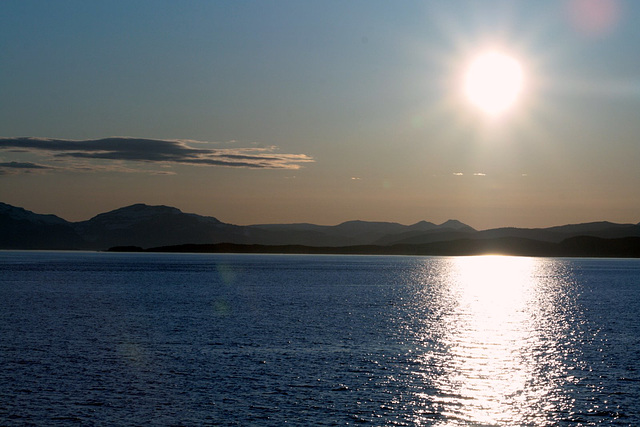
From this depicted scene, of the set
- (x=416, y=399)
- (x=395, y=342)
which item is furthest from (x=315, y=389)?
(x=395, y=342)

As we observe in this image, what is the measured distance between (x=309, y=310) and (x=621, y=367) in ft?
183

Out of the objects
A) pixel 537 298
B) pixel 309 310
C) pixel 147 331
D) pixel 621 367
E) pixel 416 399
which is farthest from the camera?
pixel 537 298

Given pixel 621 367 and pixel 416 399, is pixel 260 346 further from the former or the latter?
pixel 621 367

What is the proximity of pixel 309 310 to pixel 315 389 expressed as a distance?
58.6 meters

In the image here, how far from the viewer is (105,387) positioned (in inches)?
1847

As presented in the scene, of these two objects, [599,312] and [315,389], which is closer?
[315,389]

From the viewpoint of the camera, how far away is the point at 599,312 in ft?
363

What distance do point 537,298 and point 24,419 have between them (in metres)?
126

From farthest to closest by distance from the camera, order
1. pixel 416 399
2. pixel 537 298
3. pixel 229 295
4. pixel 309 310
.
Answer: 1. pixel 537 298
2. pixel 229 295
3. pixel 309 310
4. pixel 416 399

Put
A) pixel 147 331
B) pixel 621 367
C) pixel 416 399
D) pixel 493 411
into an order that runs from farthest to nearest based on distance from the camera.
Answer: pixel 147 331 < pixel 621 367 < pixel 416 399 < pixel 493 411

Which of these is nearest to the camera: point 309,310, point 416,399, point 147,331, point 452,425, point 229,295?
point 452,425

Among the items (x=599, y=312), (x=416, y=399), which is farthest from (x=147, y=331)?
(x=599, y=312)

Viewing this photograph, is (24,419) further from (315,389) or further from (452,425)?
(452,425)

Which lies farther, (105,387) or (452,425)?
(105,387)
